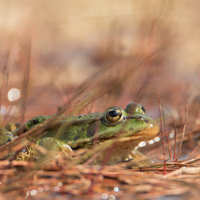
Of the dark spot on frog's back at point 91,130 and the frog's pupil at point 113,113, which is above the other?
the frog's pupil at point 113,113

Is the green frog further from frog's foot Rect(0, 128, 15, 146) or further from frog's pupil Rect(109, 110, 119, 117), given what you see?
frog's foot Rect(0, 128, 15, 146)

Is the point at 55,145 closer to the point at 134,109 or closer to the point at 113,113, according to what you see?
the point at 113,113


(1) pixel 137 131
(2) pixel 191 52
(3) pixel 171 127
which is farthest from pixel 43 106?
(2) pixel 191 52

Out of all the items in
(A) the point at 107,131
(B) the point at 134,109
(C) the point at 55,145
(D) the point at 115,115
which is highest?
(B) the point at 134,109

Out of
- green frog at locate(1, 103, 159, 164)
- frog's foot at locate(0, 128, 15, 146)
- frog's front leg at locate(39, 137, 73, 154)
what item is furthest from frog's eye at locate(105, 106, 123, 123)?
frog's foot at locate(0, 128, 15, 146)

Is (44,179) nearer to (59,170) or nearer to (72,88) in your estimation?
(59,170)

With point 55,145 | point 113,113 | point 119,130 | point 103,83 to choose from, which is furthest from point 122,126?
point 55,145

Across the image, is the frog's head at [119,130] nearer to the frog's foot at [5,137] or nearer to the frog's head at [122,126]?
the frog's head at [122,126]

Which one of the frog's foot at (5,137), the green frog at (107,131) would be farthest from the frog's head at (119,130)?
the frog's foot at (5,137)
